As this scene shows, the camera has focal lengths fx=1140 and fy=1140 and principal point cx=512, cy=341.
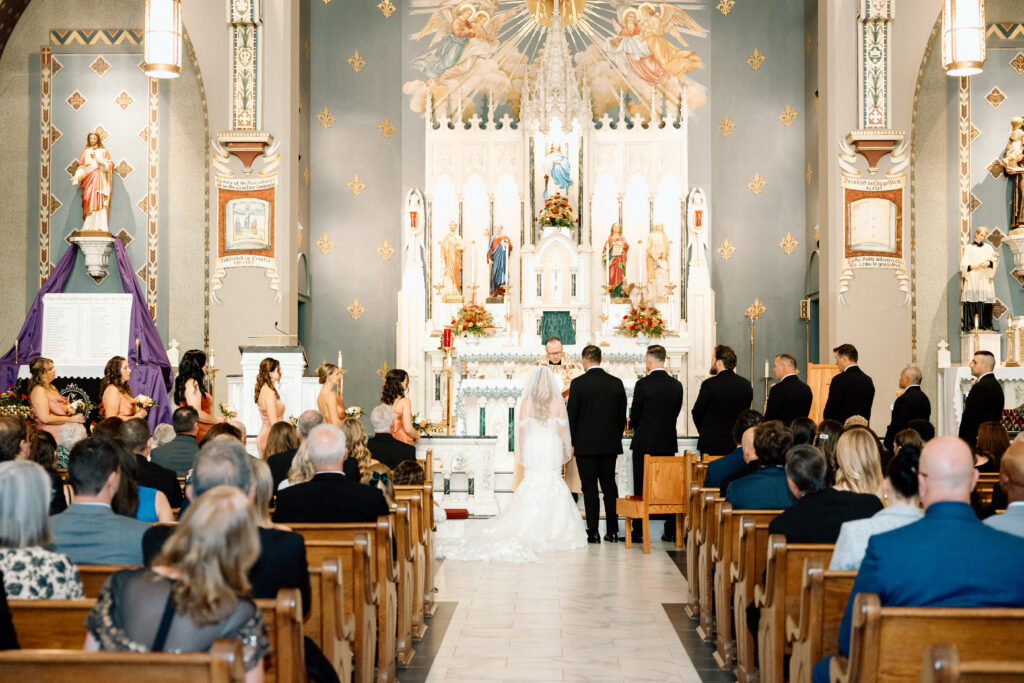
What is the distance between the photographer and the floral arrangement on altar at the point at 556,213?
594 inches

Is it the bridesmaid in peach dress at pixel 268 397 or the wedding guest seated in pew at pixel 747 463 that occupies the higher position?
the bridesmaid in peach dress at pixel 268 397

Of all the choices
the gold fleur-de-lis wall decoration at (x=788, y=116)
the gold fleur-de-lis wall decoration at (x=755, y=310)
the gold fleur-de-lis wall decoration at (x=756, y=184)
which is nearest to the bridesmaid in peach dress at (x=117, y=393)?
the gold fleur-de-lis wall decoration at (x=755, y=310)

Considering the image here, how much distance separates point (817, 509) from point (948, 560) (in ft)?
4.78

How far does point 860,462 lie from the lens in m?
4.83

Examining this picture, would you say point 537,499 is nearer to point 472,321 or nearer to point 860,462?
point 860,462

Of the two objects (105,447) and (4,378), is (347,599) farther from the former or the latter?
(4,378)

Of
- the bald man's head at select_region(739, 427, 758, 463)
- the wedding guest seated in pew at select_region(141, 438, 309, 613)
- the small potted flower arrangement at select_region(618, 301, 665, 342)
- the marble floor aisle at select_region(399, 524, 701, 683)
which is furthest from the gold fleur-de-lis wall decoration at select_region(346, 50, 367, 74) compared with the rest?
the wedding guest seated in pew at select_region(141, 438, 309, 613)

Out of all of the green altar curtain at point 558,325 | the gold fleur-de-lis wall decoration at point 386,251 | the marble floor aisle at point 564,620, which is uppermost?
the gold fleur-de-lis wall decoration at point 386,251

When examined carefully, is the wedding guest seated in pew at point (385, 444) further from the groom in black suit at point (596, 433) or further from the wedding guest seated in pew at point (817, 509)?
the wedding guest seated in pew at point (817, 509)

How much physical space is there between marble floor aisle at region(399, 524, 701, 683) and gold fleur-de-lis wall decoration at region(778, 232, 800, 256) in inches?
342

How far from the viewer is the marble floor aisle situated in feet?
18.2

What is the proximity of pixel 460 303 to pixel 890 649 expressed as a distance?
13.1 metres

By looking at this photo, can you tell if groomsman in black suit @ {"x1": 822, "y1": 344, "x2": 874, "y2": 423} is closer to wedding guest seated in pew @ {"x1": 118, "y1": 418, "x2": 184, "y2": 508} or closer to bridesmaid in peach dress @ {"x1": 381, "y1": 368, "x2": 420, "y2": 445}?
bridesmaid in peach dress @ {"x1": 381, "y1": 368, "x2": 420, "y2": 445}

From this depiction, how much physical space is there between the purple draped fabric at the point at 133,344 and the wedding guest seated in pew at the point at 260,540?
949 cm
